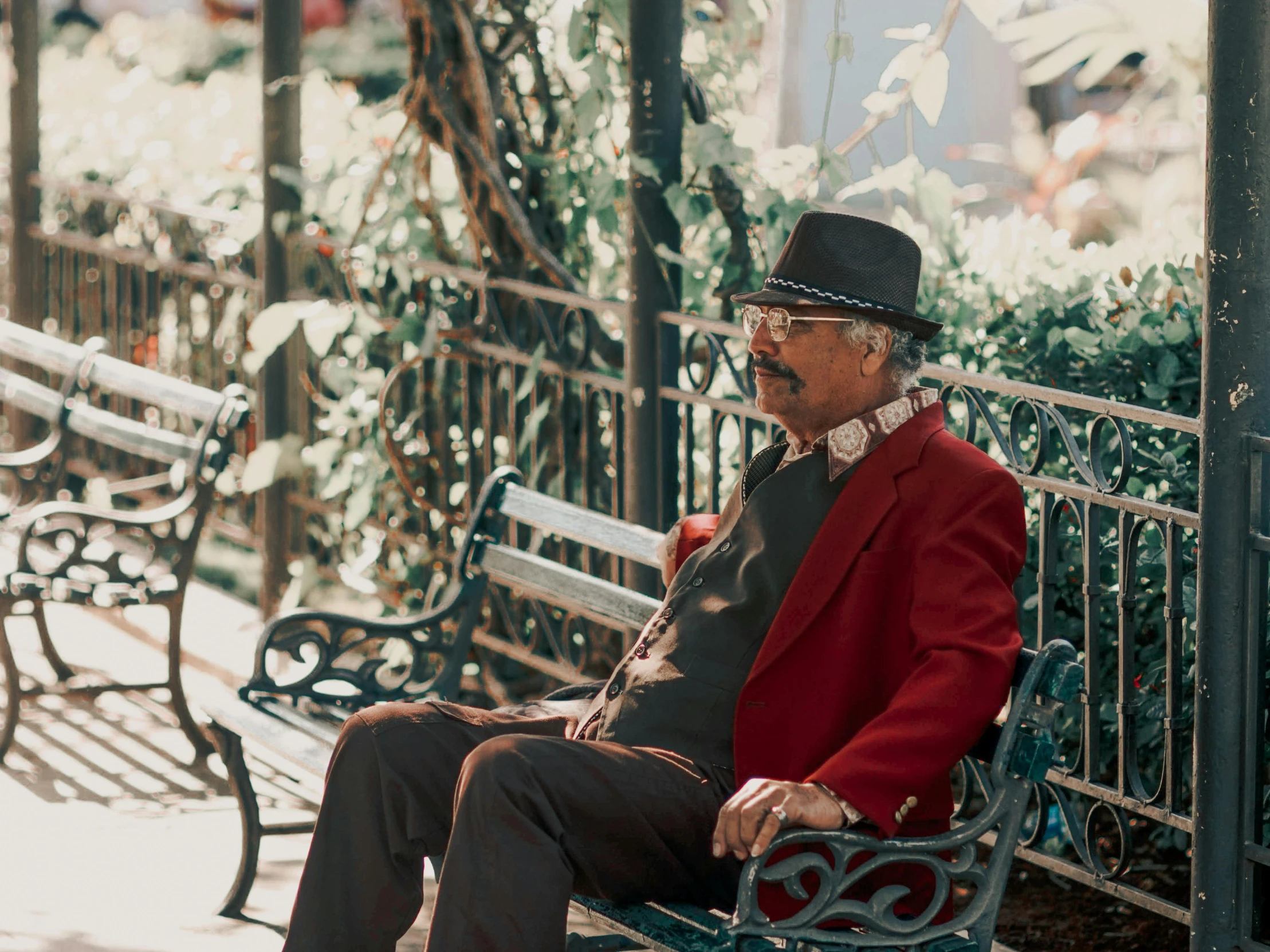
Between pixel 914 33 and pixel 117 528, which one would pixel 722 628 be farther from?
pixel 117 528

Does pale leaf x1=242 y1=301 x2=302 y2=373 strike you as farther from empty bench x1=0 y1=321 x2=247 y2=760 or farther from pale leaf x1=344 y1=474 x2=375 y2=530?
pale leaf x1=344 y1=474 x2=375 y2=530

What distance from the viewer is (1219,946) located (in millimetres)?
3373

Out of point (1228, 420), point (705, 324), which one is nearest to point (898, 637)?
point (1228, 420)

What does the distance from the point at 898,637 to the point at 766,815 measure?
41cm

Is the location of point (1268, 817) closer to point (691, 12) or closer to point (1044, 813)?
point (1044, 813)

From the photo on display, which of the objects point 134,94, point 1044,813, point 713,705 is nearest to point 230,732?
point 713,705

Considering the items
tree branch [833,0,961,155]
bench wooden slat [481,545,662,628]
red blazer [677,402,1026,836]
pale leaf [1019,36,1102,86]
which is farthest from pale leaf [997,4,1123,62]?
red blazer [677,402,1026,836]

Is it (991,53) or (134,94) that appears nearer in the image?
(134,94)

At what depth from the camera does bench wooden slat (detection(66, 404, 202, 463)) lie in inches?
221

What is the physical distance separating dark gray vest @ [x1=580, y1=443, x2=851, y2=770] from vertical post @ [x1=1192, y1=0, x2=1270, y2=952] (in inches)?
27.8

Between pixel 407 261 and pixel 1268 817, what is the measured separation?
3.22 m

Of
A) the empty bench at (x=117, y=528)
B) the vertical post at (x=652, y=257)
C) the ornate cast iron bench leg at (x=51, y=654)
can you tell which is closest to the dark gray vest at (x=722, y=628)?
the vertical post at (x=652, y=257)

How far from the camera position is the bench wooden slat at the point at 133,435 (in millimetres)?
5609

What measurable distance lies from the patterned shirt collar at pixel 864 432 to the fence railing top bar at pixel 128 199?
13.6 feet
